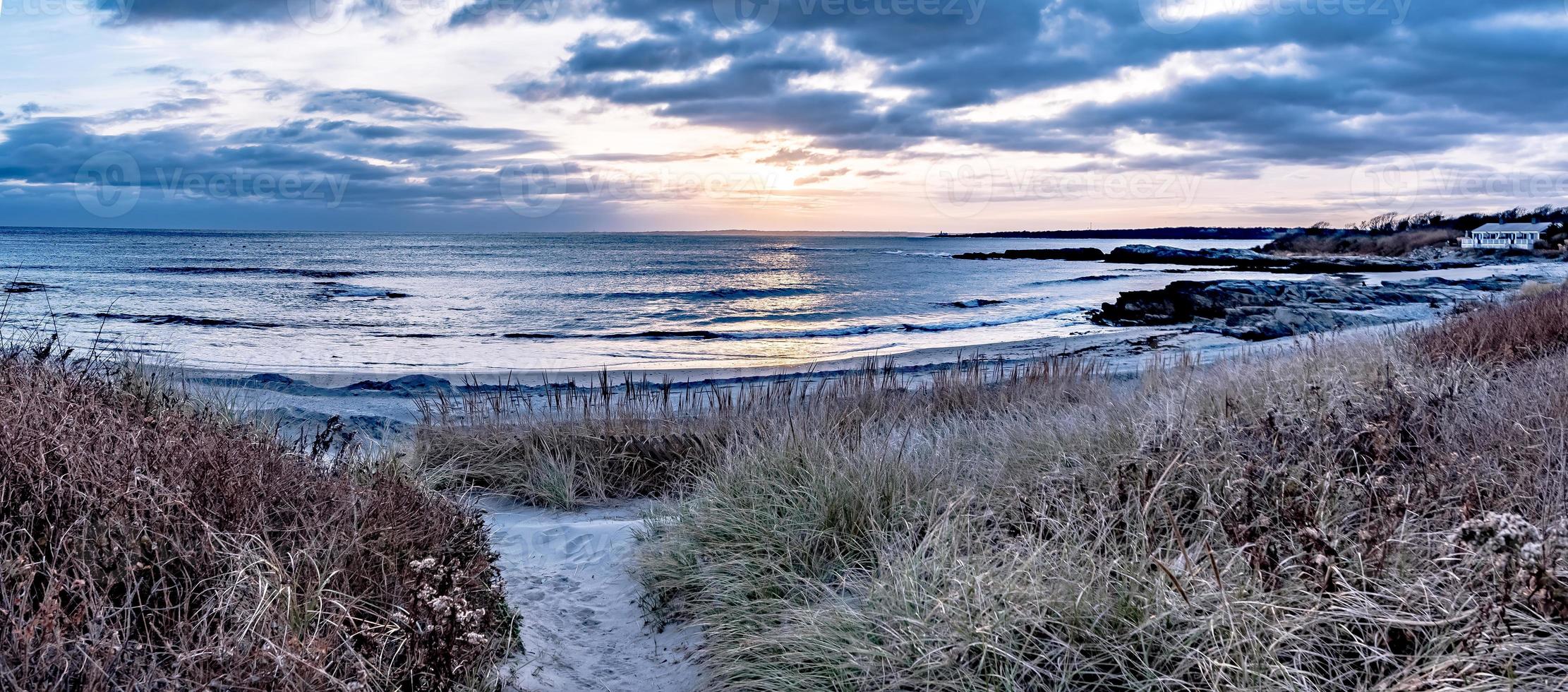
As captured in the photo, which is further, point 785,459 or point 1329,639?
point 785,459

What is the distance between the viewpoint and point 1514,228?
70688 mm

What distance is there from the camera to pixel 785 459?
235 inches

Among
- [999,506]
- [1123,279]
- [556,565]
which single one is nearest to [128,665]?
[556,565]

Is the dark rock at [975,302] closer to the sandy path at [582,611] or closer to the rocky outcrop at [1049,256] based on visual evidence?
the sandy path at [582,611]

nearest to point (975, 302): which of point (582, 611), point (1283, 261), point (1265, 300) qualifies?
point (1265, 300)

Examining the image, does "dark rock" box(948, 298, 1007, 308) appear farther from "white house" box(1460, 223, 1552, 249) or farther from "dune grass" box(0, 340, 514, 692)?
"white house" box(1460, 223, 1552, 249)

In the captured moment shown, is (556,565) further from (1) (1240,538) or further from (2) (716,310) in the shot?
(2) (716,310)

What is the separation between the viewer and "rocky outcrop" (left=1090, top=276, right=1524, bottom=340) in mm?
24688

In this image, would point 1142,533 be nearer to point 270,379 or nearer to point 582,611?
point 582,611

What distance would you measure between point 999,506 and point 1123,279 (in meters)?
54.4

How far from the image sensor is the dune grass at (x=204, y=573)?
2.52 metres

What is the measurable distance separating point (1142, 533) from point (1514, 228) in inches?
3490

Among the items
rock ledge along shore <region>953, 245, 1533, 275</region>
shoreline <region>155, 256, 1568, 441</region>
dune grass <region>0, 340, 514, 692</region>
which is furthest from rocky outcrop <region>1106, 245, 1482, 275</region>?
dune grass <region>0, 340, 514, 692</region>

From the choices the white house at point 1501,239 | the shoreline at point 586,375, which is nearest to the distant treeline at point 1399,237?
the white house at point 1501,239
